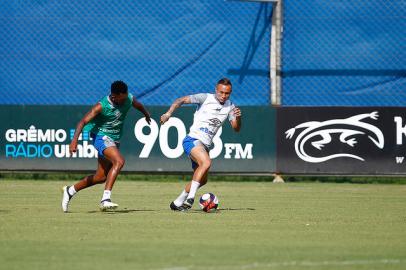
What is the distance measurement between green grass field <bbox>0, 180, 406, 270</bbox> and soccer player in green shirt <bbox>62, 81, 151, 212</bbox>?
37 cm

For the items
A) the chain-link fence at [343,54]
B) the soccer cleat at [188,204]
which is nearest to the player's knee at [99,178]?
the soccer cleat at [188,204]

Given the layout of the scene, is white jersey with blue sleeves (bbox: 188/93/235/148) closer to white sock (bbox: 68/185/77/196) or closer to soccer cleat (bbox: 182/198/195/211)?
soccer cleat (bbox: 182/198/195/211)

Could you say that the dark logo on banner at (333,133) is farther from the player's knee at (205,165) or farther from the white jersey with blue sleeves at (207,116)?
the player's knee at (205,165)

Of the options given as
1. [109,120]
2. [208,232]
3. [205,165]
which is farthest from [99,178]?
[208,232]

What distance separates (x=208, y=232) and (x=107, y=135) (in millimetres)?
3511

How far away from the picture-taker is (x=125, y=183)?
853 inches

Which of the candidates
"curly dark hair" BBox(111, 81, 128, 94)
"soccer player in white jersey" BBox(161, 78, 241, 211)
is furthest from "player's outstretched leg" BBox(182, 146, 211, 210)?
"curly dark hair" BBox(111, 81, 128, 94)

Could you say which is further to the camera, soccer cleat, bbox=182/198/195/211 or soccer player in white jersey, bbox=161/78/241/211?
soccer player in white jersey, bbox=161/78/241/211

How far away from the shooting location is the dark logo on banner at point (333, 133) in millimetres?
21891

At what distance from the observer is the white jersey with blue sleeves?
47.9 ft

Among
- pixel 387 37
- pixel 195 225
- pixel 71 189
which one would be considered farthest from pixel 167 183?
pixel 195 225

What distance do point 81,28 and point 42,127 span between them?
2.59 metres

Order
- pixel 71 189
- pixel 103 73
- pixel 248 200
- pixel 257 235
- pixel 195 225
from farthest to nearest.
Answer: pixel 103 73 → pixel 248 200 → pixel 71 189 → pixel 195 225 → pixel 257 235

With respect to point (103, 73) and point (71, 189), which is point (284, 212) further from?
point (103, 73)
